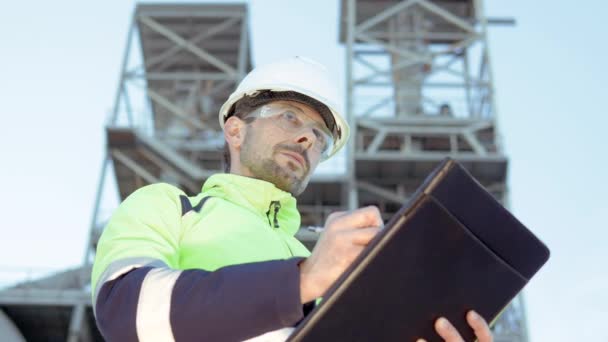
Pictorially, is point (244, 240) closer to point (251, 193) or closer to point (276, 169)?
point (251, 193)

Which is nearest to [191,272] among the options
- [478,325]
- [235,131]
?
[478,325]

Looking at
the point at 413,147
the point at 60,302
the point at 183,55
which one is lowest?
the point at 60,302

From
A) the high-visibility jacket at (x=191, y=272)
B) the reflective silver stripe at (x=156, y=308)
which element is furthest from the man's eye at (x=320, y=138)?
the reflective silver stripe at (x=156, y=308)

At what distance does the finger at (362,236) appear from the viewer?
1.41m

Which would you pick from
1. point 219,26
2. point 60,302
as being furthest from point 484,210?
point 219,26

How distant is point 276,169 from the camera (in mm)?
2564

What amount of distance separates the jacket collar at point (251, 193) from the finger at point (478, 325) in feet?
3.26

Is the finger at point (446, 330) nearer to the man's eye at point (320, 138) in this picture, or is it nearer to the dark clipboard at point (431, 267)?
the dark clipboard at point (431, 267)

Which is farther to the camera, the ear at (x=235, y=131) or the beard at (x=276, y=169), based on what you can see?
the ear at (x=235, y=131)

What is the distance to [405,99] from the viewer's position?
20.9 meters

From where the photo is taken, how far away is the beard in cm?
256

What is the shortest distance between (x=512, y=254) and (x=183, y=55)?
79.5ft

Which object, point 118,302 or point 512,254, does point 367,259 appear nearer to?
Answer: point 512,254

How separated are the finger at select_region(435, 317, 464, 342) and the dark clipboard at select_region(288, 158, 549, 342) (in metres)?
0.01
